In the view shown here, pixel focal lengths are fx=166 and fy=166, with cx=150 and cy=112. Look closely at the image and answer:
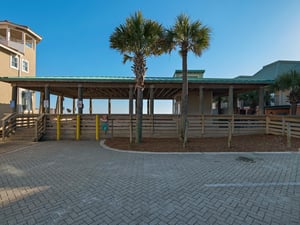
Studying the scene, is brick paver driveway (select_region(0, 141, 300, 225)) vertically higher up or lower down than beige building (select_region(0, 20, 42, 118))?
lower down

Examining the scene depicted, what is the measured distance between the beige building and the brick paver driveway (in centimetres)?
1173

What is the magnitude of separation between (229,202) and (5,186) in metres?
4.64

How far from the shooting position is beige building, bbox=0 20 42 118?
1401 centimetres

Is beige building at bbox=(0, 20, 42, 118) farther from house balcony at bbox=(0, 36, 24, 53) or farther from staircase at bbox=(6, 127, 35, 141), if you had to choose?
staircase at bbox=(6, 127, 35, 141)

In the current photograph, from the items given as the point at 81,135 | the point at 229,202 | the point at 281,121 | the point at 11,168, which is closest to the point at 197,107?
the point at 281,121

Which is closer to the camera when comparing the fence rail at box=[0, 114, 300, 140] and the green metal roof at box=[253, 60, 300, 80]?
the fence rail at box=[0, 114, 300, 140]

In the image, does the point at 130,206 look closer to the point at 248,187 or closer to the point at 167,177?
the point at 167,177

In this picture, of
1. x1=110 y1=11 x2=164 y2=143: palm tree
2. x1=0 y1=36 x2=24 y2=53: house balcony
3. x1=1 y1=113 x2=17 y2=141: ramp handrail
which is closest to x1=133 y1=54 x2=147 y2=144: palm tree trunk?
x1=110 y1=11 x2=164 y2=143: palm tree

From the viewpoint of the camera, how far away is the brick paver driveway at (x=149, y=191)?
2553 millimetres

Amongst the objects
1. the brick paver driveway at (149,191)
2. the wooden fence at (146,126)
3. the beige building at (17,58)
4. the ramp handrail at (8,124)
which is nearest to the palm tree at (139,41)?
the wooden fence at (146,126)

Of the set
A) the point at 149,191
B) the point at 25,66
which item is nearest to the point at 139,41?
the point at 149,191

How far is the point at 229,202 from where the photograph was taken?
9.84 ft

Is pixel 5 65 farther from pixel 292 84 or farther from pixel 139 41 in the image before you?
pixel 292 84

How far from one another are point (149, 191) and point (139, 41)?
6572 mm
